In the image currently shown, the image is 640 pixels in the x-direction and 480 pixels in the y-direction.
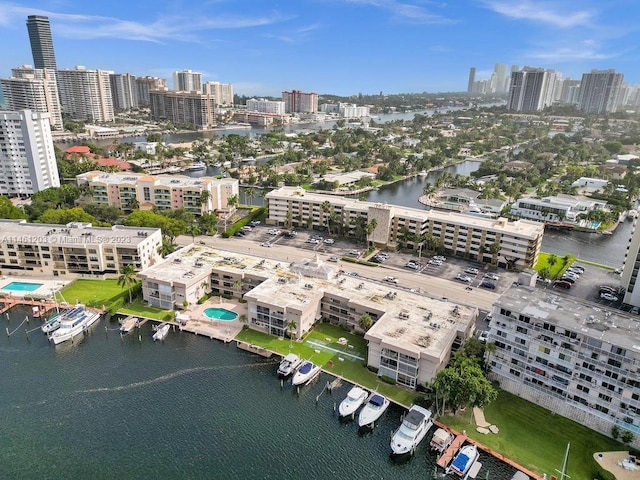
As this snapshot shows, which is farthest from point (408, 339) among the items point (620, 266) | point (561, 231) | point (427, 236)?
point (561, 231)

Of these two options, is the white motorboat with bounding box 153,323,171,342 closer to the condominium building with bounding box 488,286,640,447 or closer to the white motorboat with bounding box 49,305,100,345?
the white motorboat with bounding box 49,305,100,345

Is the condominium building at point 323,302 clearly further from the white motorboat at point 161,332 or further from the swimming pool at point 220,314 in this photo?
the white motorboat at point 161,332

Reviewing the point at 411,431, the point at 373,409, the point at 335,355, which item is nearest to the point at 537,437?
the point at 411,431

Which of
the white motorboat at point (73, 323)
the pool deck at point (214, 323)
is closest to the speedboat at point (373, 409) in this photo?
the pool deck at point (214, 323)

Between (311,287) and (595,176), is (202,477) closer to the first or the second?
(311,287)

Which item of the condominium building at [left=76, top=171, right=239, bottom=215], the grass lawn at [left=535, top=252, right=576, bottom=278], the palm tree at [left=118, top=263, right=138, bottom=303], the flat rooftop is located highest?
the flat rooftop

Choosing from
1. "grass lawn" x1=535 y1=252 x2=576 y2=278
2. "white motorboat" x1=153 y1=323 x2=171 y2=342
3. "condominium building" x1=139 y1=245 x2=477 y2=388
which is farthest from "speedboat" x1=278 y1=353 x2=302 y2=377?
"grass lawn" x1=535 y1=252 x2=576 y2=278

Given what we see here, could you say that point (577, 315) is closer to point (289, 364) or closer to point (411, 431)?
point (411, 431)
